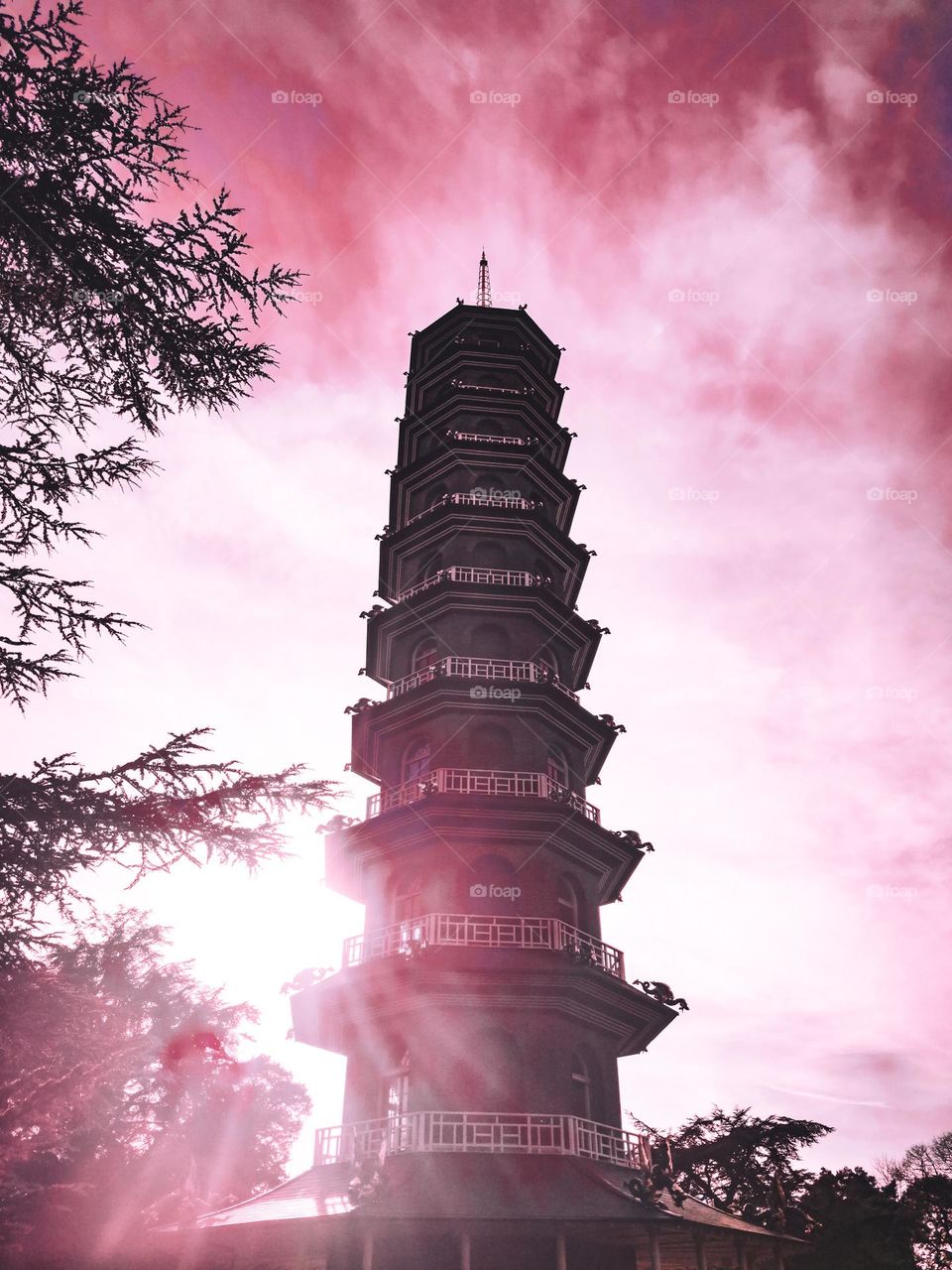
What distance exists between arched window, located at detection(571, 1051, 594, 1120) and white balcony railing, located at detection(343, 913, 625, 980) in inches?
78.1

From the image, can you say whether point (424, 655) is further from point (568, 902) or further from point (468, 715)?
point (568, 902)

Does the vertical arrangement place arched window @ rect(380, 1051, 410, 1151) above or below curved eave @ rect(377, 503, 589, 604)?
below

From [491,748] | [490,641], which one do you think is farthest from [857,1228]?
[490,641]

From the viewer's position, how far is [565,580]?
87.7ft

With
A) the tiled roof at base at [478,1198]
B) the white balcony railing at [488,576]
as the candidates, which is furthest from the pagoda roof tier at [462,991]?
the white balcony railing at [488,576]

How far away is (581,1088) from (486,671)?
393 inches

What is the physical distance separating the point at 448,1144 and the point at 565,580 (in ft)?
53.6

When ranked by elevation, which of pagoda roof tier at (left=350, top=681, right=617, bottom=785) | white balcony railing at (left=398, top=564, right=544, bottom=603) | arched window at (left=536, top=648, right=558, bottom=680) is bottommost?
pagoda roof tier at (left=350, top=681, right=617, bottom=785)

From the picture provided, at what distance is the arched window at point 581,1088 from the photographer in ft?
57.1

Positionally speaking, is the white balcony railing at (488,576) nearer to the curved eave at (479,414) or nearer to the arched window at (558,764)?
the arched window at (558,764)

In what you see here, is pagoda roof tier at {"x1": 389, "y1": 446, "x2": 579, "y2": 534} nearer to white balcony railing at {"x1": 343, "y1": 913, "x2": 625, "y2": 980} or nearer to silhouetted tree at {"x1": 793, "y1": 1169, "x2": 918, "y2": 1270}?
white balcony railing at {"x1": 343, "y1": 913, "x2": 625, "y2": 980}

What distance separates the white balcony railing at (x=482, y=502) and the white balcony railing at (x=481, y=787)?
28.3ft

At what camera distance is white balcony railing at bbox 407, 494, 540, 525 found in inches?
995
